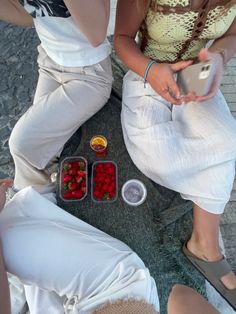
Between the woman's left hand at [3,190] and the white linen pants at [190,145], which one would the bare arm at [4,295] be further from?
the white linen pants at [190,145]

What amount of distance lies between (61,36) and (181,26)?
1.81 ft

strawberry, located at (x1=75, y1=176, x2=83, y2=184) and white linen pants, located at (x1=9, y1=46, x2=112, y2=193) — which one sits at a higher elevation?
white linen pants, located at (x1=9, y1=46, x2=112, y2=193)

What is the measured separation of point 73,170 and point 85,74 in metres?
0.47

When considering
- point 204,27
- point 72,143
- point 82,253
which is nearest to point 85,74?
point 72,143

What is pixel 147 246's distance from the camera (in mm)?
1722

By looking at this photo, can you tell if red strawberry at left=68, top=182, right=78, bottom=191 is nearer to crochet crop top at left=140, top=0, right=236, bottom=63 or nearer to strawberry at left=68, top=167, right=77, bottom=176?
strawberry at left=68, top=167, right=77, bottom=176

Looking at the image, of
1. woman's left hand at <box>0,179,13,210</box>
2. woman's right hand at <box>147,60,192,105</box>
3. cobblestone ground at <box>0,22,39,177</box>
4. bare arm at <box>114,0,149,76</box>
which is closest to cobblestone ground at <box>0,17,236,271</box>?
cobblestone ground at <box>0,22,39,177</box>

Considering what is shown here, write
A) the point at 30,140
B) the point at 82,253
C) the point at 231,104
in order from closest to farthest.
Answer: the point at 82,253, the point at 30,140, the point at 231,104

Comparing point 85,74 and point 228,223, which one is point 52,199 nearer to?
point 85,74

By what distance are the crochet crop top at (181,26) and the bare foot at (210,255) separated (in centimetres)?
86

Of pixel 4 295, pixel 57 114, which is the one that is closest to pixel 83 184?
pixel 57 114

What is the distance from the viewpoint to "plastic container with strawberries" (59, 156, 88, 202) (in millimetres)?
1792

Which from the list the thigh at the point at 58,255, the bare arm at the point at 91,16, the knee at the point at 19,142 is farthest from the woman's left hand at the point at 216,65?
the knee at the point at 19,142

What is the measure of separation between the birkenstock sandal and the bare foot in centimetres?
1
